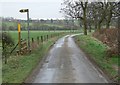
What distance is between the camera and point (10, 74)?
50.3 ft

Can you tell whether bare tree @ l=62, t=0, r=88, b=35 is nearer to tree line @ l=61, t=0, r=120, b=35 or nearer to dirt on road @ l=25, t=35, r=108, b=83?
tree line @ l=61, t=0, r=120, b=35

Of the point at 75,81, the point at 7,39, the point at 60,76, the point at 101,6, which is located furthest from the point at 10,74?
the point at 101,6

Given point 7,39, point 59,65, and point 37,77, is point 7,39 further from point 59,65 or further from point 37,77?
point 37,77

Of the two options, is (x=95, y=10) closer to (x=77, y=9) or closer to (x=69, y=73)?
(x=77, y=9)

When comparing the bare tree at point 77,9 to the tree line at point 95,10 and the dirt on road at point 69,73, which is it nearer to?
the tree line at point 95,10

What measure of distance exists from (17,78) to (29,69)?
2.66 meters

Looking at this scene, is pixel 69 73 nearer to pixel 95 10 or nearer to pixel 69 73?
pixel 69 73

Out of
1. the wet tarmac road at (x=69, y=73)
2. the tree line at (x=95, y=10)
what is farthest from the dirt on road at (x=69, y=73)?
the tree line at (x=95, y=10)

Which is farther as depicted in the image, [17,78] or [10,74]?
[10,74]

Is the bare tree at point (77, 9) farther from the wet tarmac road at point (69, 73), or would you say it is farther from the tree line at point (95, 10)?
the wet tarmac road at point (69, 73)

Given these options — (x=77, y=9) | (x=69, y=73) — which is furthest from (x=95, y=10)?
(x=69, y=73)

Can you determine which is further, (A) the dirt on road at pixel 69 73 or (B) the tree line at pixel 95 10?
(B) the tree line at pixel 95 10

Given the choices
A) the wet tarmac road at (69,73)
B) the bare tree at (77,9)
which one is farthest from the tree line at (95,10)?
the wet tarmac road at (69,73)

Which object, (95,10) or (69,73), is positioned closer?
(69,73)
